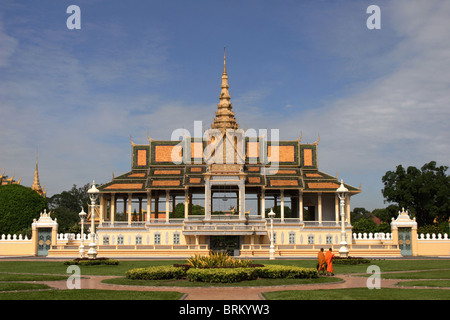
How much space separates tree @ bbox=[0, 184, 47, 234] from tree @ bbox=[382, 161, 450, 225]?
150 ft

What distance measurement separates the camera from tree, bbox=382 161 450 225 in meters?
65.0

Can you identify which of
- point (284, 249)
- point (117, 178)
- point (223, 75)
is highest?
point (223, 75)

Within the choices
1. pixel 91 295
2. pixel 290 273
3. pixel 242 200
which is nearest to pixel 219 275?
pixel 290 273

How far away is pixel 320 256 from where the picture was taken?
996 inches

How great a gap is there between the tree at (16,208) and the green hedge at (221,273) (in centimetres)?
4768

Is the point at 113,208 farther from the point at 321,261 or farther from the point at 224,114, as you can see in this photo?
the point at 321,261

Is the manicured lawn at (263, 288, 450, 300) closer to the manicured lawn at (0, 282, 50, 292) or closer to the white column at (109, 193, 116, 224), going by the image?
the manicured lawn at (0, 282, 50, 292)

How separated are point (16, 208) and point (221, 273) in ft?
171

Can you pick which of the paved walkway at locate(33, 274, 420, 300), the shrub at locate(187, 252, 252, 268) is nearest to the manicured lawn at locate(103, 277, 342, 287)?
the paved walkway at locate(33, 274, 420, 300)

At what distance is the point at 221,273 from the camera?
70.9ft

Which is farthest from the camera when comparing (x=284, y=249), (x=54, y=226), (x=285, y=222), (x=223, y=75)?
(x=223, y=75)
